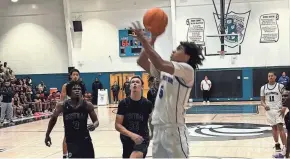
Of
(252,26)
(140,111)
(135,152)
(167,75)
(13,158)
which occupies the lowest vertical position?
(13,158)

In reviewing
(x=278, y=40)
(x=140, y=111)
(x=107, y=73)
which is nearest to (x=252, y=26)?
(x=278, y=40)

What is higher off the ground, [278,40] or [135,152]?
[278,40]

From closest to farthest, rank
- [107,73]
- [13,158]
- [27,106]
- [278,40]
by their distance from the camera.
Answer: [13,158], [27,106], [278,40], [107,73]

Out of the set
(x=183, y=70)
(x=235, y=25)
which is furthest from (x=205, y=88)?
(x=183, y=70)

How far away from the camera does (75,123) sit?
5.34m

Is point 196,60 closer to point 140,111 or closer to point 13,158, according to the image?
point 140,111

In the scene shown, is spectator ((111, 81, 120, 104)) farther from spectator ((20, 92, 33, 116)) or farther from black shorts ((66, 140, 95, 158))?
black shorts ((66, 140, 95, 158))

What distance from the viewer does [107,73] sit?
90.6ft

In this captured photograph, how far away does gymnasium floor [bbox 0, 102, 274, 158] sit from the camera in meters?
9.16

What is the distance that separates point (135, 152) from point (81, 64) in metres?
23.4

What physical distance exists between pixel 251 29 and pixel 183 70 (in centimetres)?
2284

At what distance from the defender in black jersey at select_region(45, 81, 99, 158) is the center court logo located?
613 centimetres

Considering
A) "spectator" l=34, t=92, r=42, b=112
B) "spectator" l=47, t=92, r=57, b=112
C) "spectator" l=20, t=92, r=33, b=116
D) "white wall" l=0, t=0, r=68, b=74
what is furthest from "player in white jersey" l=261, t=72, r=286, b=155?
"white wall" l=0, t=0, r=68, b=74

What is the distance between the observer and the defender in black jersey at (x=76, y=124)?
525cm
